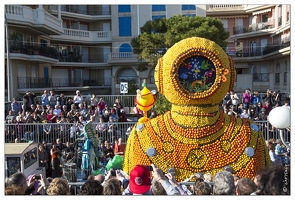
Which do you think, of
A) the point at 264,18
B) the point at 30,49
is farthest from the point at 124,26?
the point at 264,18

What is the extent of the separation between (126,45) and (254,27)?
34.4ft

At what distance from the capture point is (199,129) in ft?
23.1

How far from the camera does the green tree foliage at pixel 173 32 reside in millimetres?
23406

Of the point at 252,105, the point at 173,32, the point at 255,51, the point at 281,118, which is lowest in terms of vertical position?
the point at 252,105

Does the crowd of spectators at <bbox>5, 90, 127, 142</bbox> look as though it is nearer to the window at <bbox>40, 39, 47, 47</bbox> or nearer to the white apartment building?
the white apartment building

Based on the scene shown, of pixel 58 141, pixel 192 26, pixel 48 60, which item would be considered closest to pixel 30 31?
pixel 48 60

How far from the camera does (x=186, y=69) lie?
7055 mm

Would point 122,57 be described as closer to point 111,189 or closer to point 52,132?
point 52,132

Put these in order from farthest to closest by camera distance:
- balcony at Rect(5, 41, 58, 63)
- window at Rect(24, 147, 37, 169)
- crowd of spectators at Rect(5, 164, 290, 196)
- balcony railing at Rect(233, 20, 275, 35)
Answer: balcony railing at Rect(233, 20, 275, 35)
balcony at Rect(5, 41, 58, 63)
window at Rect(24, 147, 37, 169)
crowd of spectators at Rect(5, 164, 290, 196)

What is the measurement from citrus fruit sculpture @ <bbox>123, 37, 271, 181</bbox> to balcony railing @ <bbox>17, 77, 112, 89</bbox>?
1715cm

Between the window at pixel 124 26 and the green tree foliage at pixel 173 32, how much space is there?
5493 millimetres

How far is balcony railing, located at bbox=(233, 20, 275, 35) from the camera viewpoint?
98.4 feet

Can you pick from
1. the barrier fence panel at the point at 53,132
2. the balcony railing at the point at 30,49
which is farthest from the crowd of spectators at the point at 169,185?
the balcony railing at the point at 30,49

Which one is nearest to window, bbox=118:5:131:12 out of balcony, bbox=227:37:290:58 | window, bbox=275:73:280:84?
balcony, bbox=227:37:290:58
